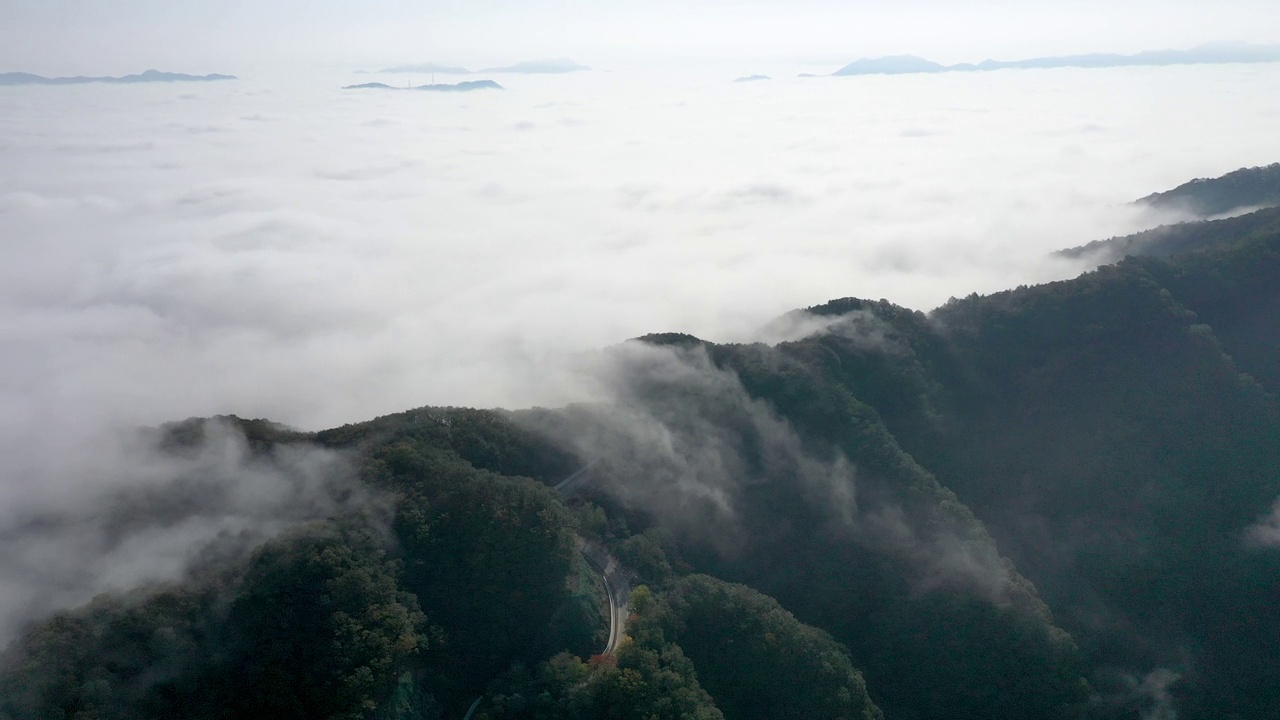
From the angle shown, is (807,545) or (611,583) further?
(807,545)

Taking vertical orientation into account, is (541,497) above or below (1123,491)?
above

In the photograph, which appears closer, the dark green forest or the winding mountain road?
the dark green forest

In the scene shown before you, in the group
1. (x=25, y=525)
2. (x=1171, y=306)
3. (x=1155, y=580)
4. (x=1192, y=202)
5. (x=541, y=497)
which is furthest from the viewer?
(x=1192, y=202)

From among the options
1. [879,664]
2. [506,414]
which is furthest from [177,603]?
[879,664]

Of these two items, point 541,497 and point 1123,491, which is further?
point 1123,491

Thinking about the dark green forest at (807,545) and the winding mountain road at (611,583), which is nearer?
the dark green forest at (807,545)

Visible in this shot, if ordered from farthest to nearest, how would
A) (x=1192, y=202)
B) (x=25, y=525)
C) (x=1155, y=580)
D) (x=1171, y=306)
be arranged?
(x=1192, y=202) → (x=1171, y=306) → (x=1155, y=580) → (x=25, y=525)

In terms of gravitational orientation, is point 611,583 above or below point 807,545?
above

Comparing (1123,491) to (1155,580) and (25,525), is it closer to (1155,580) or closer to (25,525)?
(1155,580)
